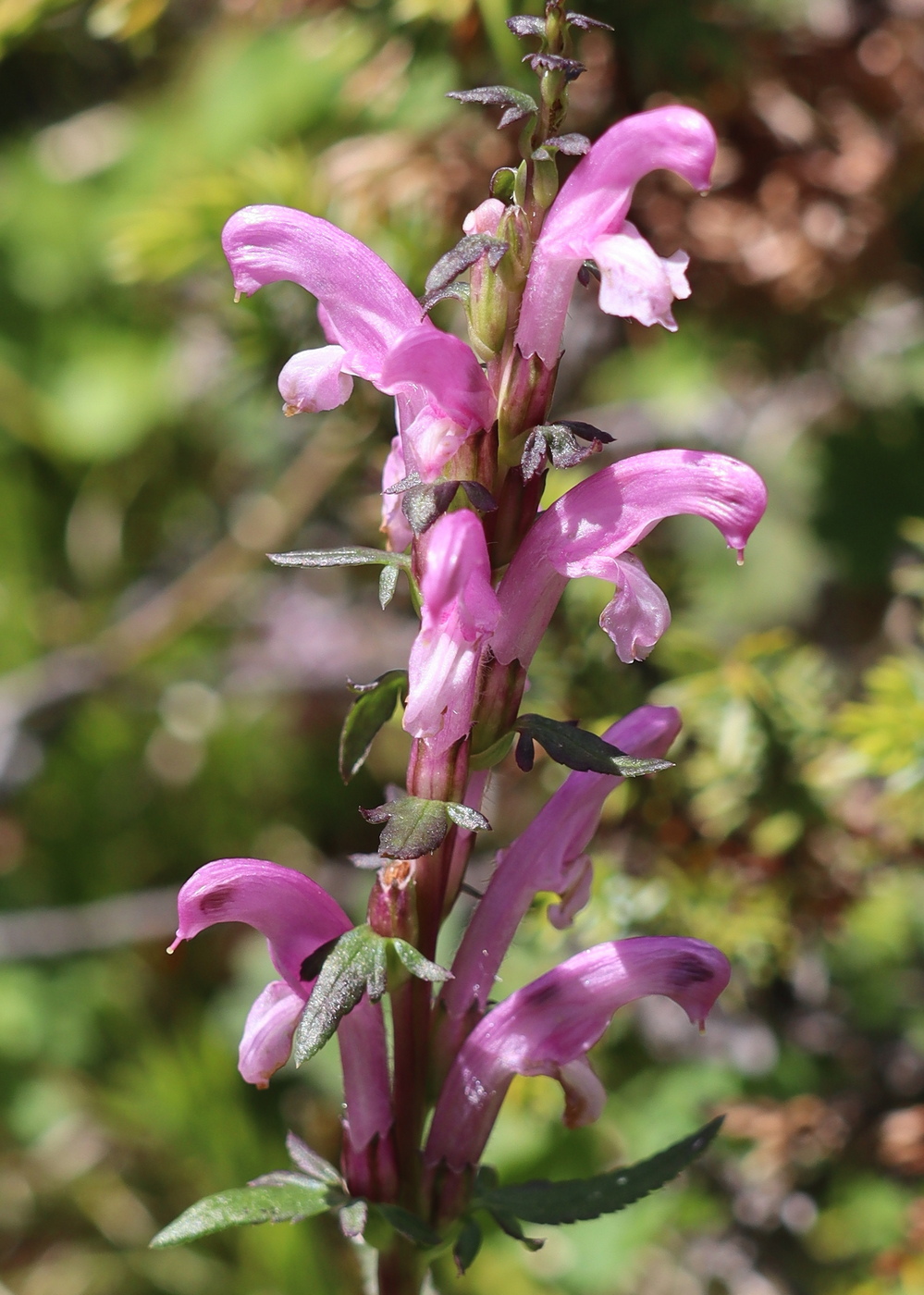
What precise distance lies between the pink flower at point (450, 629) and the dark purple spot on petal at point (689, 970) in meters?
0.18

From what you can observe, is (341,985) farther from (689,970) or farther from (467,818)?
(689,970)

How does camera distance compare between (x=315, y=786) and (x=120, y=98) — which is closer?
(x=315, y=786)

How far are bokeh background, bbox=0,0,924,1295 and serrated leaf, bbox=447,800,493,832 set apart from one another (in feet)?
1.69

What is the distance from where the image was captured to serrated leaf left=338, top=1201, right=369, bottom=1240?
574 millimetres

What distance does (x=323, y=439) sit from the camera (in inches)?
60.1

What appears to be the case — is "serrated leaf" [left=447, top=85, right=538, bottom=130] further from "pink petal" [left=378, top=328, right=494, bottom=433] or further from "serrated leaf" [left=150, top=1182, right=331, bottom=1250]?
"serrated leaf" [left=150, top=1182, right=331, bottom=1250]

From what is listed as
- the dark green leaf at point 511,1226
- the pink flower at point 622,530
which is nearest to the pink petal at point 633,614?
the pink flower at point 622,530

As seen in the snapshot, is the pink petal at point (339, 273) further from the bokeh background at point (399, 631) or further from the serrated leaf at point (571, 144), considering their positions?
the bokeh background at point (399, 631)


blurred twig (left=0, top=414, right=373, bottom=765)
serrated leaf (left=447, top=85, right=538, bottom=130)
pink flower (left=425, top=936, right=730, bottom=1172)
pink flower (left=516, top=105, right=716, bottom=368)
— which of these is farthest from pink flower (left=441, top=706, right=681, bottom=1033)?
blurred twig (left=0, top=414, right=373, bottom=765)

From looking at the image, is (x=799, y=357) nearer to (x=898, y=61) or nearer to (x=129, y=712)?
(x=898, y=61)

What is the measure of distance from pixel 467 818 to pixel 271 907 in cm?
13

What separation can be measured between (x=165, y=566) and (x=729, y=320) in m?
1.29

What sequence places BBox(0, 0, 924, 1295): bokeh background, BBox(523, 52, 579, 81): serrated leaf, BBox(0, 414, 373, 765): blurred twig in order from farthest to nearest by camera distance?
BBox(0, 414, 373, 765): blurred twig < BBox(0, 0, 924, 1295): bokeh background < BBox(523, 52, 579, 81): serrated leaf

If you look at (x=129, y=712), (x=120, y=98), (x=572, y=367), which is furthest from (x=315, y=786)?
(x=120, y=98)
